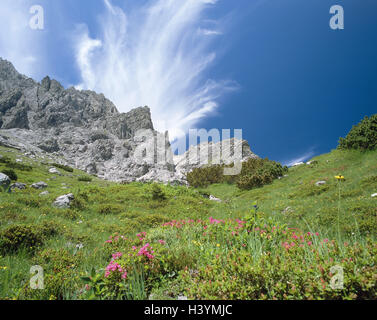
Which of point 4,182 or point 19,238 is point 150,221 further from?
point 4,182

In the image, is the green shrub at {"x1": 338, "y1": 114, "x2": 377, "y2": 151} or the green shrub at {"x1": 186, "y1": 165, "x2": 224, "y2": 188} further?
the green shrub at {"x1": 186, "y1": 165, "x2": 224, "y2": 188}

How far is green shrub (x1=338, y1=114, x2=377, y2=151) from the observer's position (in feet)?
53.3

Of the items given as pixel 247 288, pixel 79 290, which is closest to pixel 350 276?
pixel 247 288

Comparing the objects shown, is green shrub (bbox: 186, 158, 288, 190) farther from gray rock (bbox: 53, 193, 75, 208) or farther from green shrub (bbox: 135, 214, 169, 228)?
gray rock (bbox: 53, 193, 75, 208)

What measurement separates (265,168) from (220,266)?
22.7m

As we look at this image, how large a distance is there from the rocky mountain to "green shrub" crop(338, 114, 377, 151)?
2740 centimetres

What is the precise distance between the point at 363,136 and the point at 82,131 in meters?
104

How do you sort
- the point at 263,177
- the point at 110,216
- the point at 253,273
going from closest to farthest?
the point at 253,273, the point at 110,216, the point at 263,177

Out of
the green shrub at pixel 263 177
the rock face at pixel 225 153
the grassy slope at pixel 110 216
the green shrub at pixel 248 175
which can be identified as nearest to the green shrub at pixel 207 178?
the green shrub at pixel 248 175

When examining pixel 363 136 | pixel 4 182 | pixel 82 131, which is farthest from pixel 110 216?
pixel 82 131

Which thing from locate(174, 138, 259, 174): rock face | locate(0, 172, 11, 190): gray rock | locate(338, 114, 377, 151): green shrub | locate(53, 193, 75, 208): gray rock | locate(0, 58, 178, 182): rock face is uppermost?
locate(0, 58, 178, 182): rock face

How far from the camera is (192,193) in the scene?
64.7ft

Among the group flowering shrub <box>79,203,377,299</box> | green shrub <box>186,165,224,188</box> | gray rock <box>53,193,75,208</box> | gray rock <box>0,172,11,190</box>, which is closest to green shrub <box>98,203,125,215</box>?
gray rock <box>53,193,75,208</box>

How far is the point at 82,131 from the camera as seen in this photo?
92.8m
